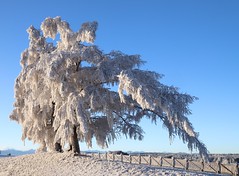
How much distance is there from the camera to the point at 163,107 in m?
27.0

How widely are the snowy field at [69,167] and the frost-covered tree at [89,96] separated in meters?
1.52

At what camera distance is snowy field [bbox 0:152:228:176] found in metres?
24.3

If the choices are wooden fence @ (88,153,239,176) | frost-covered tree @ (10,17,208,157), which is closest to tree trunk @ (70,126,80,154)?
frost-covered tree @ (10,17,208,157)

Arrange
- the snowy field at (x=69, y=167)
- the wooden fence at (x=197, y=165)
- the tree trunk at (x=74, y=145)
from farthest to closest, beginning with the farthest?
1. the tree trunk at (x=74, y=145)
2. the wooden fence at (x=197, y=165)
3. the snowy field at (x=69, y=167)

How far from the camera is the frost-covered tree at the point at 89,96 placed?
26953 millimetres

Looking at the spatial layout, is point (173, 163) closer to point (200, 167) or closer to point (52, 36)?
point (200, 167)

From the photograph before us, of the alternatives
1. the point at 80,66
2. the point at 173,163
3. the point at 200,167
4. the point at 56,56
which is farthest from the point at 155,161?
the point at 56,56

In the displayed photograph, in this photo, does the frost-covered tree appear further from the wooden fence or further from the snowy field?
the wooden fence

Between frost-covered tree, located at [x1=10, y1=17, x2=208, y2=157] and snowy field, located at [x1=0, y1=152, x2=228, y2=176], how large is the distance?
4.98 ft

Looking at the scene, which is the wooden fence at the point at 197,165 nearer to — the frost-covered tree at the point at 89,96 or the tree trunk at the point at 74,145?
the frost-covered tree at the point at 89,96

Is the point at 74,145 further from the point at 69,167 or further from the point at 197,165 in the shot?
the point at 197,165

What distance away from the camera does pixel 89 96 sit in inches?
1123

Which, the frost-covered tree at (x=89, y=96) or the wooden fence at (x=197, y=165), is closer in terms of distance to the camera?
the frost-covered tree at (x=89, y=96)

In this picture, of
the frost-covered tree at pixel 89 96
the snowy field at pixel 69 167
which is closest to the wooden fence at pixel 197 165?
the frost-covered tree at pixel 89 96
